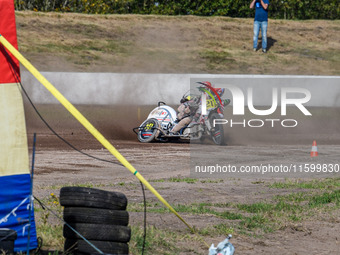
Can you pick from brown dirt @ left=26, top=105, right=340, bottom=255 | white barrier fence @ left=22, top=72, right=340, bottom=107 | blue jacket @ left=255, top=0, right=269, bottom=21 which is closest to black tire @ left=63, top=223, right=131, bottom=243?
brown dirt @ left=26, top=105, right=340, bottom=255

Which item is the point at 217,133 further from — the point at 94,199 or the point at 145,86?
the point at 94,199

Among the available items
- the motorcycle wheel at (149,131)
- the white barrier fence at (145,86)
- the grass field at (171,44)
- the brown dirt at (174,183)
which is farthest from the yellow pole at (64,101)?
the grass field at (171,44)

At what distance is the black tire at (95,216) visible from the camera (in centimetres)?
582

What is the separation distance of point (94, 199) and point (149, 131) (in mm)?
11785

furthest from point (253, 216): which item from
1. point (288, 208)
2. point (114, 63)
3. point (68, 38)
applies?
point (68, 38)

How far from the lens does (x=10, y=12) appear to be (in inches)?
228

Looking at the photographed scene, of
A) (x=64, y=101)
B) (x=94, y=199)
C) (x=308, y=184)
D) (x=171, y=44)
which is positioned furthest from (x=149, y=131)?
(x=171, y=44)

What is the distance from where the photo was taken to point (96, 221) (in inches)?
229

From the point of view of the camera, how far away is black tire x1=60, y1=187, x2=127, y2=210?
5848mm

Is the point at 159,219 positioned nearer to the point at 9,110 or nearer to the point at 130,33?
the point at 9,110

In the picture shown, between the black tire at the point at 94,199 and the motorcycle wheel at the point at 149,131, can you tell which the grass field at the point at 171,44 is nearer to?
the motorcycle wheel at the point at 149,131

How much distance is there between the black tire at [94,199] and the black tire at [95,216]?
0.04 m

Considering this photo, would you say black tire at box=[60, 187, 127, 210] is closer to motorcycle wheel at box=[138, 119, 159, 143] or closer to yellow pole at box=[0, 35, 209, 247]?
yellow pole at box=[0, 35, 209, 247]

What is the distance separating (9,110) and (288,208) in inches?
185
